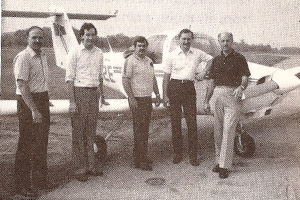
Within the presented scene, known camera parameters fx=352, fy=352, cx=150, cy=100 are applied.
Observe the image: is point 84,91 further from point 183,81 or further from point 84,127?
point 183,81

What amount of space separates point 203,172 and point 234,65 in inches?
42.7

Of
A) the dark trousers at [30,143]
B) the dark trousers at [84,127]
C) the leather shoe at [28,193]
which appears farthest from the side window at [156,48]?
the leather shoe at [28,193]

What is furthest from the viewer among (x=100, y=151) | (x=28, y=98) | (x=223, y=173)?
(x=100, y=151)

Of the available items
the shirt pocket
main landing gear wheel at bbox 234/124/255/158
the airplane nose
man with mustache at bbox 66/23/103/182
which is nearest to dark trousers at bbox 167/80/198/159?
the shirt pocket

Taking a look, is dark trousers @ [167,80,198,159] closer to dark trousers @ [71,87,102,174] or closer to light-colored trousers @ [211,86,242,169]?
light-colored trousers @ [211,86,242,169]

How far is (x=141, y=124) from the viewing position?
3.50 metres

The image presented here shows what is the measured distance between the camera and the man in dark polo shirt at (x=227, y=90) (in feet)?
10.5

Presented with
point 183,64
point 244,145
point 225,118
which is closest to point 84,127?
point 183,64

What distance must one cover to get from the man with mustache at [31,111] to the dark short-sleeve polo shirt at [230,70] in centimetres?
152

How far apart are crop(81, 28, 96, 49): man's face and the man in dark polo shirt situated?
112 centimetres

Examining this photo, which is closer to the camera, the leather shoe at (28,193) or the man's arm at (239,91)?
the leather shoe at (28,193)

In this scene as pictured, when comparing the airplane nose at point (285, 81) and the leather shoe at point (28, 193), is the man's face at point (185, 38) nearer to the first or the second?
the airplane nose at point (285, 81)

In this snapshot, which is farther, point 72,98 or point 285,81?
point 285,81

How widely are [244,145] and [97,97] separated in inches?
71.5
